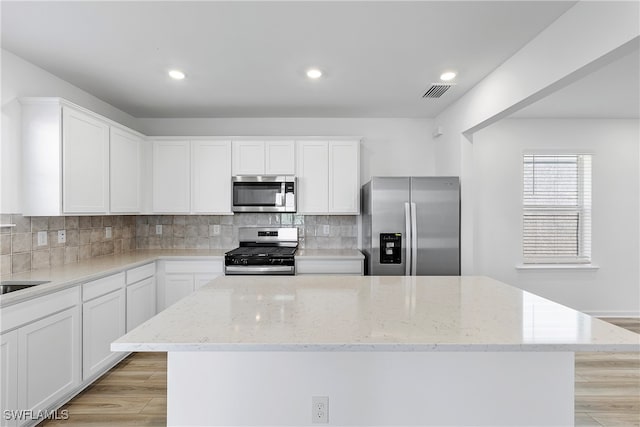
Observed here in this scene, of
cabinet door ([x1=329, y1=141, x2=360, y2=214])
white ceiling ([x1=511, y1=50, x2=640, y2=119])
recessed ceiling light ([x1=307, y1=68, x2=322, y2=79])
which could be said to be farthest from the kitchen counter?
white ceiling ([x1=511, y1=50, x2=640, y2=119])

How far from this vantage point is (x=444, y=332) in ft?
4.25

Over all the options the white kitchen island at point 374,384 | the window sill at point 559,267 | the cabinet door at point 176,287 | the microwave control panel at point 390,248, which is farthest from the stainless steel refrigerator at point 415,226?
the cabinet door at point 176,287

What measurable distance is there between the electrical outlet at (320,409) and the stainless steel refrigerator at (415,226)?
205 centimetres

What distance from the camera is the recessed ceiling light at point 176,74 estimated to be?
2.82 m

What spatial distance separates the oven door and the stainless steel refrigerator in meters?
0.90

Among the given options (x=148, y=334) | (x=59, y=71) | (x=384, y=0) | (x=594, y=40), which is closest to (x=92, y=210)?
(x=59, y=71)

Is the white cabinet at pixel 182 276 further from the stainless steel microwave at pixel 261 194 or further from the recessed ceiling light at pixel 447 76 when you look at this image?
the recessed ceiling light at pixel 447 76

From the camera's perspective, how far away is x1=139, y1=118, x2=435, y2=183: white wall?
168 inches

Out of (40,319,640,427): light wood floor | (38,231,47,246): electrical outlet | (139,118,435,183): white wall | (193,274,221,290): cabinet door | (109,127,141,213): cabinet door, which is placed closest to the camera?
(40,319,640,427): light wood floor

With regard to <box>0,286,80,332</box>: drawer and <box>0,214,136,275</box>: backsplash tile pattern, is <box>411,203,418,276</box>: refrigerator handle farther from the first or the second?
<box>0,214,136,275</box>: backsplash tile pattern

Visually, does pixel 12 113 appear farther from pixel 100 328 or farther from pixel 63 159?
pixel 100 328

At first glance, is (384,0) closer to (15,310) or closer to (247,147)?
(247,147)

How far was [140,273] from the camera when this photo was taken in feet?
10.8

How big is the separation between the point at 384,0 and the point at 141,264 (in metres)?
3.03
